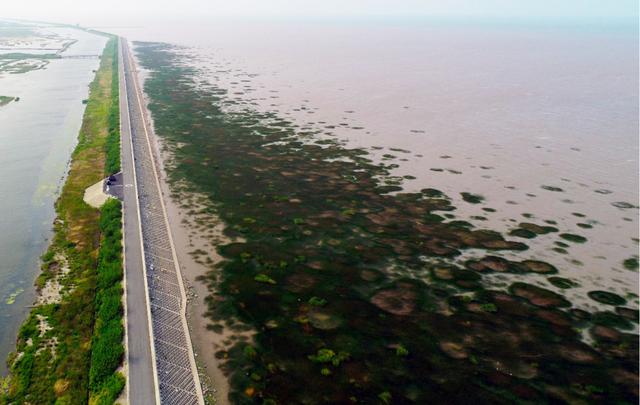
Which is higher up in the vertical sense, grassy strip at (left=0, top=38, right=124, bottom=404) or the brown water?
the brown water

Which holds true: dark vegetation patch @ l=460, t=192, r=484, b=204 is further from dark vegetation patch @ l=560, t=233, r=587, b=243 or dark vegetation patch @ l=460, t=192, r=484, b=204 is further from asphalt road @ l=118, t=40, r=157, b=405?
asphalt road @ l=118, t=40, r=157, b=405

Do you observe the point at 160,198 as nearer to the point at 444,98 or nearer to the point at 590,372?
the point at 590,372

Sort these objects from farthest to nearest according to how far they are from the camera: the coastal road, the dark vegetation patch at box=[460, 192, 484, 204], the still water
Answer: the dark vegetation patch at box=[460, 192, 484, 204] → the still water → the coastal road

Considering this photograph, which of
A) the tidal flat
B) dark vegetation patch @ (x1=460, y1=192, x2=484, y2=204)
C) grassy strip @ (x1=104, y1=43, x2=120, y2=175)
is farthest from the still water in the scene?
dark vegetation patch @ (x1=460, y1=192, x2=484, y2=204)

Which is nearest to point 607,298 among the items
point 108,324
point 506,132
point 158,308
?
point 158,308

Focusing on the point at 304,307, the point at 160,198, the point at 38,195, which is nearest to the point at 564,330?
the point at 304,307
